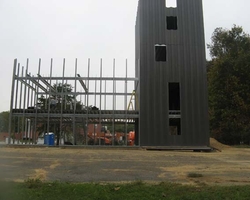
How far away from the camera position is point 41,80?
22781 mm

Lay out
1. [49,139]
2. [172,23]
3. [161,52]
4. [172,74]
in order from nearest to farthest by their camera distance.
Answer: [172,74]
[49,139]
[172,23]
[161,52]

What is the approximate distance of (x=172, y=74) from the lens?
22188 millimetres

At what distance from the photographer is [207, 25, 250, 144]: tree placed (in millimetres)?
29828

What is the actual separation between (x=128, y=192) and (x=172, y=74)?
16567 millimetres

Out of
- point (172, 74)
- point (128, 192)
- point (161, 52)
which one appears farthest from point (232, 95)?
point (128, 192)

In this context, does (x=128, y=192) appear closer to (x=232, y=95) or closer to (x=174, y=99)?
(x=174, y=99)

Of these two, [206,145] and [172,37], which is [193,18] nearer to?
[172,37]

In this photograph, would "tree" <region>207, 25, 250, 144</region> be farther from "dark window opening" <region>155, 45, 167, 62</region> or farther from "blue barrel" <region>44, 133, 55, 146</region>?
"blue barrel" <region>44, 133, 55, 146</region>

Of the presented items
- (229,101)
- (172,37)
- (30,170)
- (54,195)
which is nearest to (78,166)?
(30,170)

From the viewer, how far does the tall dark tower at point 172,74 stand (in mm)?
21312

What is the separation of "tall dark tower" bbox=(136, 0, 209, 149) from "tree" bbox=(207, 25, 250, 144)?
9.15 metres

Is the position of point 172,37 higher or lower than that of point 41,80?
higher

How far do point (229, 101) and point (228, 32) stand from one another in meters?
9.50

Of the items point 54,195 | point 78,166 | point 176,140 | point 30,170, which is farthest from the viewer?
point 176,140
